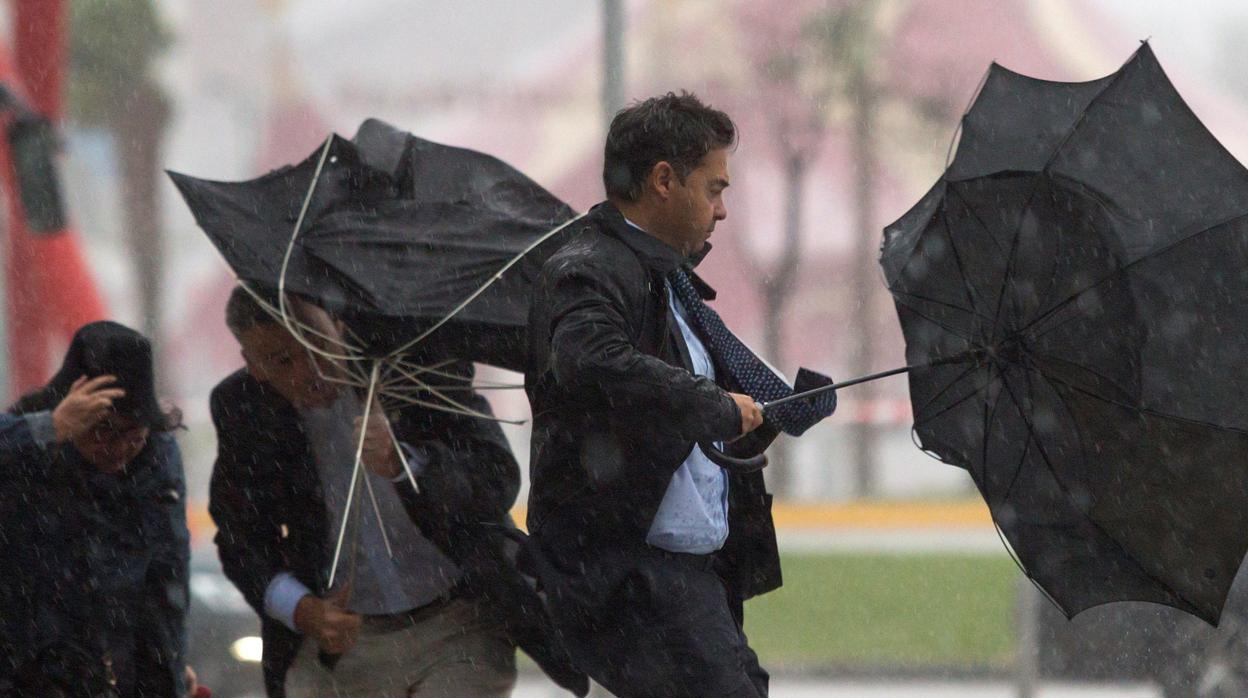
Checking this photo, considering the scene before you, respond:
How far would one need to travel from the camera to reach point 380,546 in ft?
15.0

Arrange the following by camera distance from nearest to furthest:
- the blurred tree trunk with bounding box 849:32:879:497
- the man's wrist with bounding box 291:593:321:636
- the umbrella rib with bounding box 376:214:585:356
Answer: the umbrella rib with bounding box 376:214:585:356, the man's wrist with bounding box 291:593:321:636, the blurred tree trunk with bounding box 849:32:879:497

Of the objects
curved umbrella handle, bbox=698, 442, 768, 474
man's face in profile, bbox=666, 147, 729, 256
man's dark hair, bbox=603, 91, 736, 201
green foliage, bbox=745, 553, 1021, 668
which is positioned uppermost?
green foliage, bbox=745, 553, 1021, 668

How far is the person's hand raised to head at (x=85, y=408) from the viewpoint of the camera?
4480 mm

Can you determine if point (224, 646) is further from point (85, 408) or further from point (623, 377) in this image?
point (623, 377)

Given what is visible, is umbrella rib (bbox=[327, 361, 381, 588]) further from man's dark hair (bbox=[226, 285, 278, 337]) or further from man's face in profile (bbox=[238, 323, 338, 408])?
man's dark hair (bbox=[226, 285, 278, 337])

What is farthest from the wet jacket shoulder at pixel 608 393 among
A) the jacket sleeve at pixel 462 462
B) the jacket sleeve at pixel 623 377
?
the jacket sleeve at pixel 462 462

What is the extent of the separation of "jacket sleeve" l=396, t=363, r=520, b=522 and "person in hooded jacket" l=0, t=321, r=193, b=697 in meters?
0.64

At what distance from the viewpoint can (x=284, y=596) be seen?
4.59m

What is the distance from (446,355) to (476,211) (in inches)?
14.8

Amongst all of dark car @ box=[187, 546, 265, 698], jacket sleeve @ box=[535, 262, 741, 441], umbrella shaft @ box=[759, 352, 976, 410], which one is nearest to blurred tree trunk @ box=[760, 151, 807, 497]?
dark car @ box=[187, 546, 265, 698]

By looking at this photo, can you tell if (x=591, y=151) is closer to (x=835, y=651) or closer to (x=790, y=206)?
(x=790, y=206)

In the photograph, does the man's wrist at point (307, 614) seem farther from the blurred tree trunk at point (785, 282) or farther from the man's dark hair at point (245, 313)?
the blurred tree trunk at point (785, 282)

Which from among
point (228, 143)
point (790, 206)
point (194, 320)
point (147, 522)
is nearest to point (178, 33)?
point (228, 143)

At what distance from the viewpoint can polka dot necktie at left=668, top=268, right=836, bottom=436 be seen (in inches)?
145
